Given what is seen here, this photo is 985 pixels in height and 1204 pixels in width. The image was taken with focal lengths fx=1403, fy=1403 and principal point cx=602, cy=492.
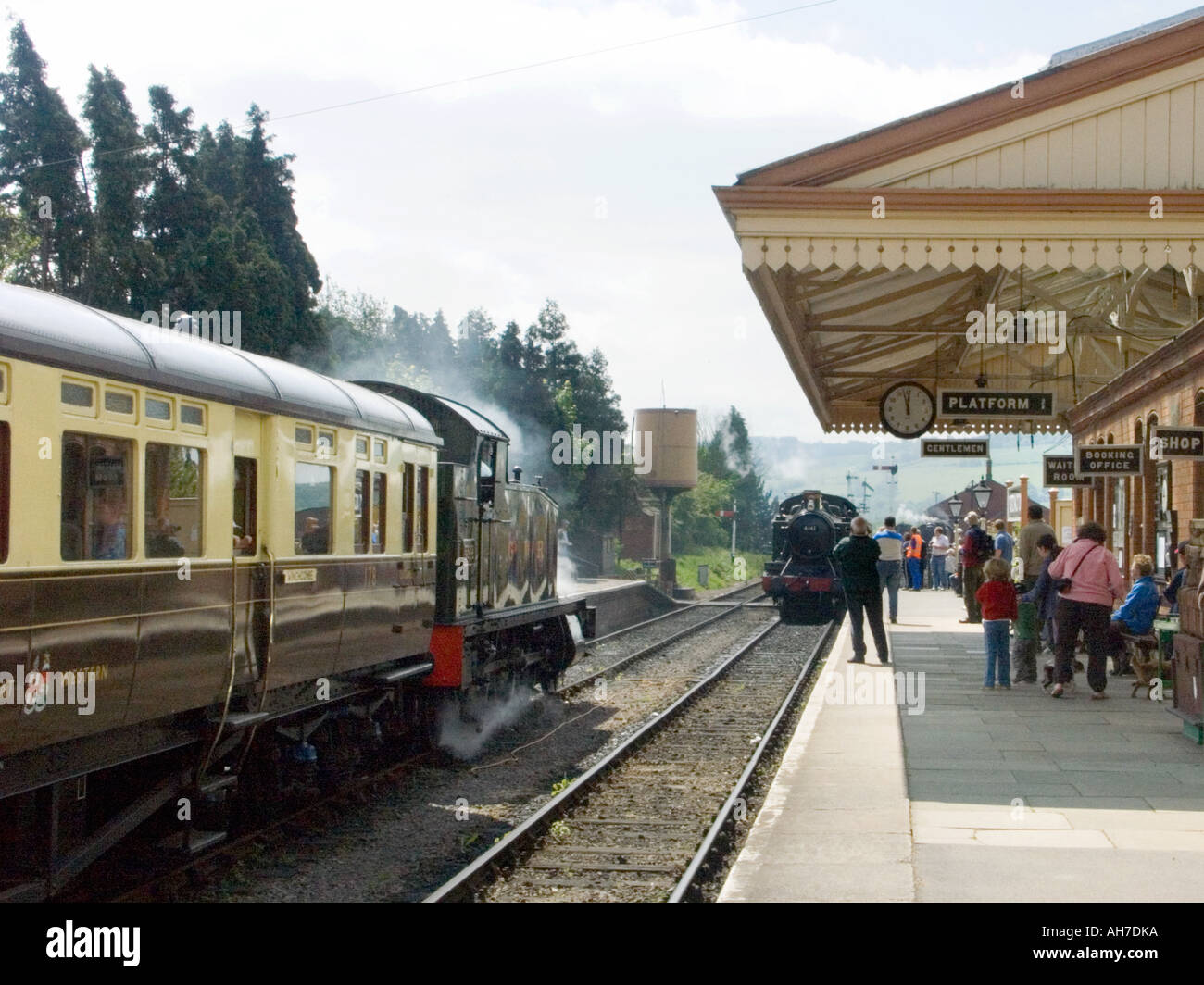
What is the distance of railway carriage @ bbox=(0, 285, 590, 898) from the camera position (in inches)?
218

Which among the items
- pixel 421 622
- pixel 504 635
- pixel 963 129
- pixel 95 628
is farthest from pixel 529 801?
pixel 963 129

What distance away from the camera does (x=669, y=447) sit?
5438 centimetres

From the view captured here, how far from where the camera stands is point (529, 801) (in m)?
10.2

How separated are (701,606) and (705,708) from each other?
902 inches

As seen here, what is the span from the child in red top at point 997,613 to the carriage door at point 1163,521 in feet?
6.21

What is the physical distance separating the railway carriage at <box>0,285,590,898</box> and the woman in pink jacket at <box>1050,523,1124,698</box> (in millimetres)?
6014

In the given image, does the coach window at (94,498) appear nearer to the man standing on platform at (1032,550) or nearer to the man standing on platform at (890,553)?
the man standing on platform at (1032,550)

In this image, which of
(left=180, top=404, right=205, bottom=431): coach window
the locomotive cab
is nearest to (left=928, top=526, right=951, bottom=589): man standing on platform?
the locomotive cab

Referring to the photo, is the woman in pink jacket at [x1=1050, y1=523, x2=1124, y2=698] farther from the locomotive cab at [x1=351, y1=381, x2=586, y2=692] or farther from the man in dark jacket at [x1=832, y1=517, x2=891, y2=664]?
the locomotive cab at [x1=351, y1=381, x2=586, y2=692]

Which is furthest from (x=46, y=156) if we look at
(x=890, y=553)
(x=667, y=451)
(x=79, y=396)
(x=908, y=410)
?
(x=79, y=396)

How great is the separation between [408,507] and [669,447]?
44.1 metres

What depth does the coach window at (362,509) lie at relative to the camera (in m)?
9.26

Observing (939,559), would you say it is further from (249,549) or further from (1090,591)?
(249,549)
